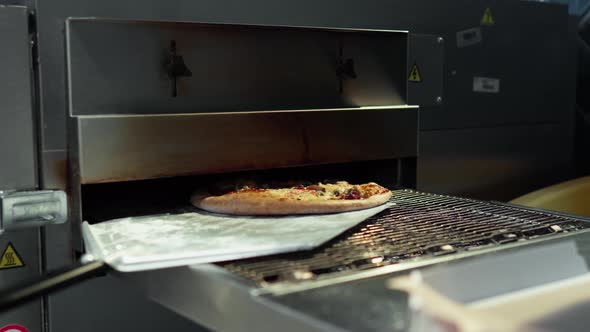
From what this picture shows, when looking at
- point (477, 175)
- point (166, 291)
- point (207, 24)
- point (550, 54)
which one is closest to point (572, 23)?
point (550, 54)

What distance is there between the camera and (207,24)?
1441mm

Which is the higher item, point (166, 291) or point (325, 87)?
point (325, 87)

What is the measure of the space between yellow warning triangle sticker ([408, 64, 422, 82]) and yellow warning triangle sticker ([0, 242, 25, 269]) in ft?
3.35

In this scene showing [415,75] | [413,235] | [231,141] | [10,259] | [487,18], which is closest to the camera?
[413,235]

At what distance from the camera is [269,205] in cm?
144

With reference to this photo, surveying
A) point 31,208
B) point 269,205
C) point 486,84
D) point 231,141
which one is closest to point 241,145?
point 231,141

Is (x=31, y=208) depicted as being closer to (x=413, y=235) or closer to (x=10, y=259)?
(x=10, y=259)

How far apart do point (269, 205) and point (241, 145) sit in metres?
0.16

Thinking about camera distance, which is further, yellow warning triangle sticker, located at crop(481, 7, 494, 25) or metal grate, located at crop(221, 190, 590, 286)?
yellow warning triangle sticker, located at crop(481, 7, 494, 25)

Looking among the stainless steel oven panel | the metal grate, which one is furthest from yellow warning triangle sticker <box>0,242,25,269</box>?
the metal grate

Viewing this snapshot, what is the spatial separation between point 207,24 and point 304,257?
57 cm

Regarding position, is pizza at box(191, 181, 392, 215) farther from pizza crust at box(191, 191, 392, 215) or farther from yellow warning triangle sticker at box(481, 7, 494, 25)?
yellow warning triangle sticker at box(481, 7, 494, 25)

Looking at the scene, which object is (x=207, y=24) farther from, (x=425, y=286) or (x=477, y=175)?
(x=477, y=175)

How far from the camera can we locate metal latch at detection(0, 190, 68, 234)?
1.30 meters
